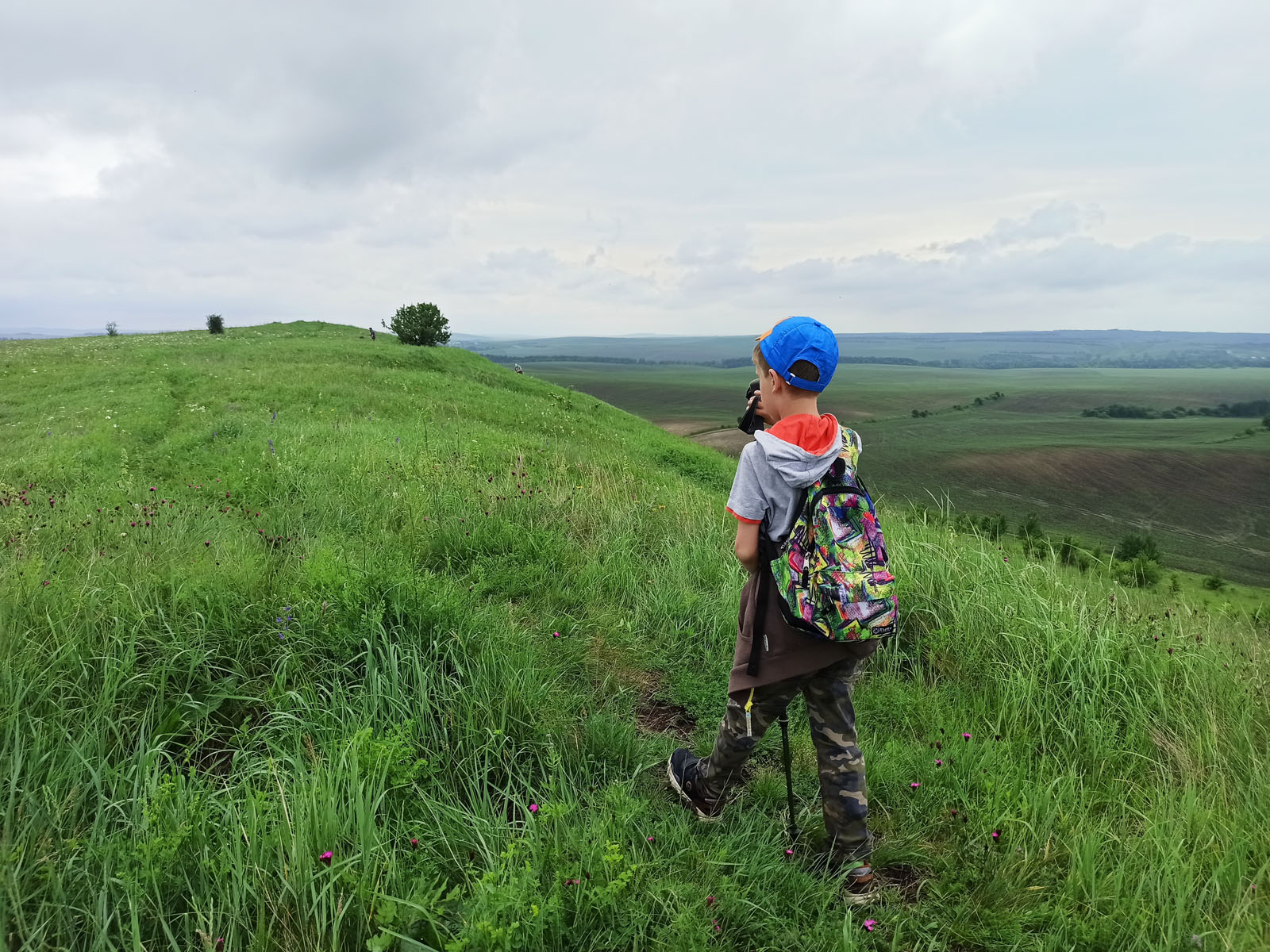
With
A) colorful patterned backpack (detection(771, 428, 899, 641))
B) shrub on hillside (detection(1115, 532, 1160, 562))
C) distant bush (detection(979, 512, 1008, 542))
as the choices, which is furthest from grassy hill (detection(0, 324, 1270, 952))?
shrub on hillside (detection(1115, 532, 1160, 562))

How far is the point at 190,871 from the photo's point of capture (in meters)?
2.18

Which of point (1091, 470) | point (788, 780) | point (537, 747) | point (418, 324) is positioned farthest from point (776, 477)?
point (1091, 470)

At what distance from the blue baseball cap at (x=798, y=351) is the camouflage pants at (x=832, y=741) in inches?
47.6

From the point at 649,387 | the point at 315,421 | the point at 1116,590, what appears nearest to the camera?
the point at 1116,590

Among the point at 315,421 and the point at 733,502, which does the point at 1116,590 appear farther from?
the point at 315,421

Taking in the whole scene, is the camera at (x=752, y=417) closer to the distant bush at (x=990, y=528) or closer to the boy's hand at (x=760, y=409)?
the boy's hand at (x=760, y=409)

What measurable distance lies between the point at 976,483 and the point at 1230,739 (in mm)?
84535

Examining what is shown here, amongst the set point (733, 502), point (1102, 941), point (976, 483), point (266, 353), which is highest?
point (266, 353)

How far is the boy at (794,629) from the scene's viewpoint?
8.34ft

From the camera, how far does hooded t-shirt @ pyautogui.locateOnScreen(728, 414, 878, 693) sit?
2496 millimetres

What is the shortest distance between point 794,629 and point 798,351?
1174mm

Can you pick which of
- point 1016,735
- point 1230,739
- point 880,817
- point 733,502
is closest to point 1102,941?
point 880,817

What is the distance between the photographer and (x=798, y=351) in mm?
2549

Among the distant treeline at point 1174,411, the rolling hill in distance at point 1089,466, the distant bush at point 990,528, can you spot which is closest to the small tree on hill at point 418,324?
the rolling hill in distance at point 1089,466
